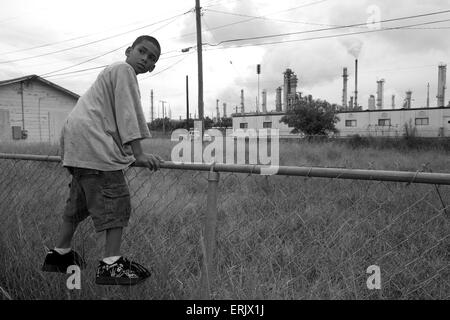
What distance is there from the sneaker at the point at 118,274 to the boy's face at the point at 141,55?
3.25 feet

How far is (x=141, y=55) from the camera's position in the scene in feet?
6.34

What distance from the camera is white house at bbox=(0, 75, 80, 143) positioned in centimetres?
2295

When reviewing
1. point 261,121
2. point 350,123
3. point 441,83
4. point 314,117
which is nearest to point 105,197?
point 314,117

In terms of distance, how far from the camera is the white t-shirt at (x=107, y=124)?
178cm

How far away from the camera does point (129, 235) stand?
2908 mm

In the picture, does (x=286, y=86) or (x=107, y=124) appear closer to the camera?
(x=107, y=124)

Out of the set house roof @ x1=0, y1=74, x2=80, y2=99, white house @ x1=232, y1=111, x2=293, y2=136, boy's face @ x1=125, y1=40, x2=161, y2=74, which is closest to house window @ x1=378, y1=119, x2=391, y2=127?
white house @ x1=232, y1=111, x2=293, y2=136

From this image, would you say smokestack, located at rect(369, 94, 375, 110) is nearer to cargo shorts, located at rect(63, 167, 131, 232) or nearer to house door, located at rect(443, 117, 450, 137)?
house door, located at rect(443, 117, 450, 137)

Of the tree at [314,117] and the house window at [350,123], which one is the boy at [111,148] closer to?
the tree at [314,117]

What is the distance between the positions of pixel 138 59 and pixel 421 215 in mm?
3612

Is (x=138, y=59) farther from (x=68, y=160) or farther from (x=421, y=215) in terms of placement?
(x=421, y=215)

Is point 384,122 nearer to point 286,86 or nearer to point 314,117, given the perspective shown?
point 314,117

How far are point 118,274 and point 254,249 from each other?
1784mm
